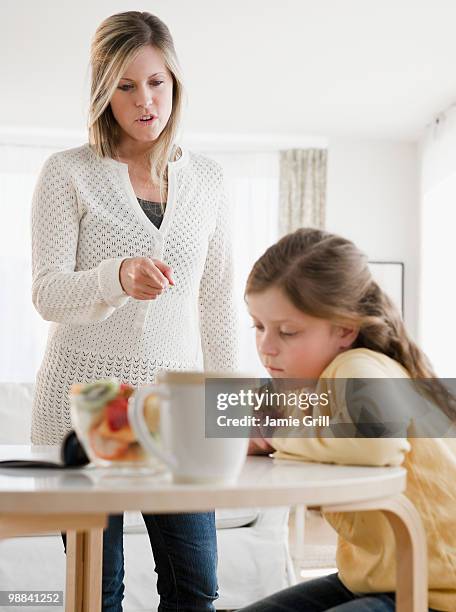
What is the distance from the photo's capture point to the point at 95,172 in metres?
1.65

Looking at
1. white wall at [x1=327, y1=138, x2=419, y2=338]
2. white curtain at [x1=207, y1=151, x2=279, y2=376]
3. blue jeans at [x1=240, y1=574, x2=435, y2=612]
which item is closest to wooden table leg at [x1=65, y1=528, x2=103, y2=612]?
blue jeans at [x1=240, y1=574, x2=435, y2=612]

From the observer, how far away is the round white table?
28.8 inches

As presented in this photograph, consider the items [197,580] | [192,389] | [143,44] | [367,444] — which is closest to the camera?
[192,389]

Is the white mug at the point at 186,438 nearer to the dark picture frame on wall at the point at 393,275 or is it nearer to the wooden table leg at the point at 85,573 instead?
the wooden table leg at the point at 85,573

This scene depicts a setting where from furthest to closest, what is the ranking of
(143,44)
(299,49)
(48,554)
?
(299,49) → (48,554) → (143,44)

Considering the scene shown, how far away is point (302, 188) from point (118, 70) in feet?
16.6

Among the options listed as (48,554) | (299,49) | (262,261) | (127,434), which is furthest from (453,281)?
(127,434)

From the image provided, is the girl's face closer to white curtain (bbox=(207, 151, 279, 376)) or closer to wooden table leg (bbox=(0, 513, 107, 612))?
wooden table leg (bbox=(0, 513, 107, 612))

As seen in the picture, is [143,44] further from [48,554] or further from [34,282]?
[48,554]

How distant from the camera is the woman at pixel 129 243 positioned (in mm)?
1497

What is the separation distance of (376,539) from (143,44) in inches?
39.9

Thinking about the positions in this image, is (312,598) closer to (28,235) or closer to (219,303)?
(219,303)

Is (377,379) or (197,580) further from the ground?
(377,379)

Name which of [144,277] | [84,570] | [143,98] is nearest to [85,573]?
[84,570]
